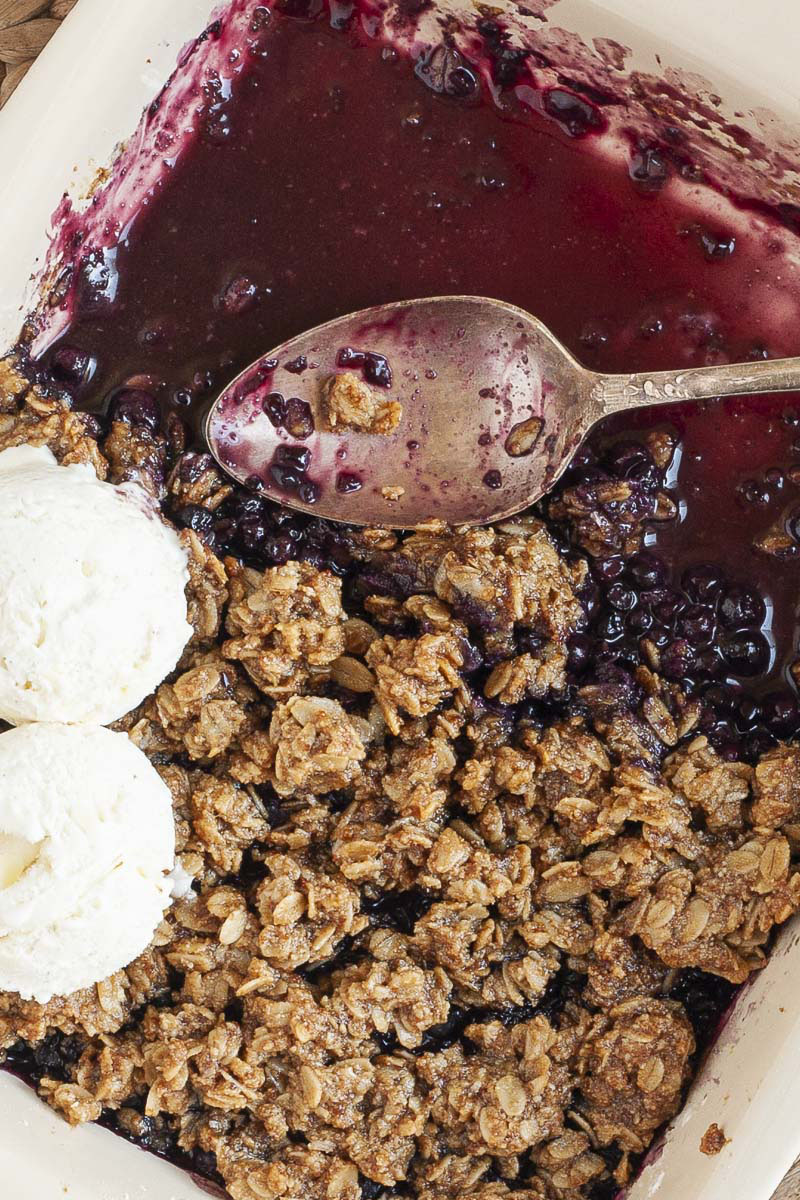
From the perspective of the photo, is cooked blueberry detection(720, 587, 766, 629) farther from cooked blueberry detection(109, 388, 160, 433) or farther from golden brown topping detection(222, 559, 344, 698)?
cooked blueberry detection(109, 388, 160, 433)

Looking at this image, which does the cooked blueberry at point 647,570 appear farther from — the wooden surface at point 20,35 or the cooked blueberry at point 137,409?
the wooden surface at point 20,35

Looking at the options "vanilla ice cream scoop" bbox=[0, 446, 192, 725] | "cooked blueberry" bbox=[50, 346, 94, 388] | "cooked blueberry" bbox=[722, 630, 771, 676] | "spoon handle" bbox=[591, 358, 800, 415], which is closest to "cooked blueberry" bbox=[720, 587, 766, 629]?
"cooked blueberry" bbox=[722, 630, 771, 676]

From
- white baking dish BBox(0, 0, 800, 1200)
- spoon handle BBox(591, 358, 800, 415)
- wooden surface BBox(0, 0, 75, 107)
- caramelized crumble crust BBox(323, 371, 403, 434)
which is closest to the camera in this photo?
white baking dish BBox(0, 0, 800, 1200)

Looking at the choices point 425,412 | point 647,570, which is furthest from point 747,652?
point 425,412

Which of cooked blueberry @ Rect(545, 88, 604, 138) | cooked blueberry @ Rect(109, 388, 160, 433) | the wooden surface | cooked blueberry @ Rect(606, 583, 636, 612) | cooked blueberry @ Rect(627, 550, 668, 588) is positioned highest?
cooked blueberry @ Rect(545, 88, 604, 138)

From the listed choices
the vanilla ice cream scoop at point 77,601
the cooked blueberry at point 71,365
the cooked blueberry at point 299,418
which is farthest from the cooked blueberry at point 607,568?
the cooked blueberry at point 71,365
